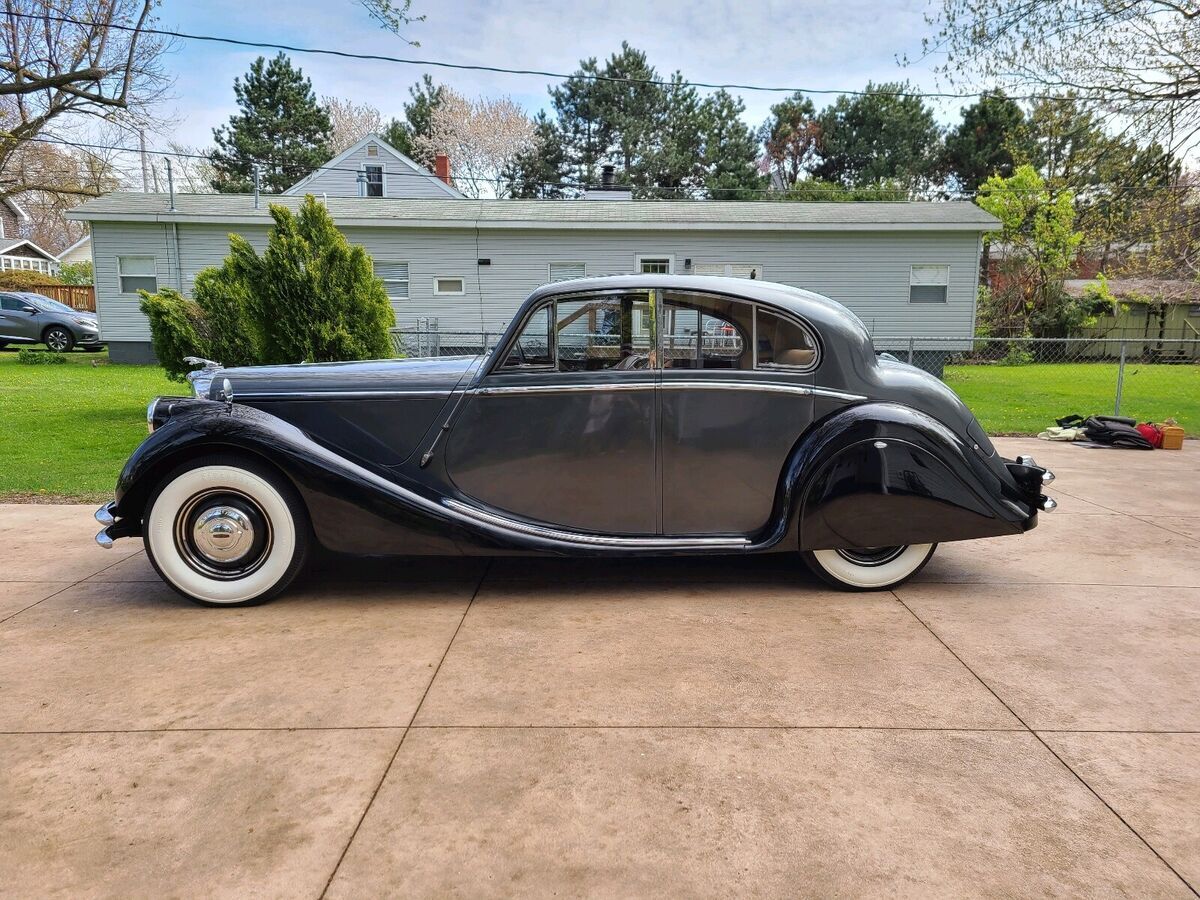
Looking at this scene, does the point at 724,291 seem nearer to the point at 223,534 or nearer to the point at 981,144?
the point at 223,534

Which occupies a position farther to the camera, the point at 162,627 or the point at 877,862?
the point at 162,627

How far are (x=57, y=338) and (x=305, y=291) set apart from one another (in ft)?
52.6

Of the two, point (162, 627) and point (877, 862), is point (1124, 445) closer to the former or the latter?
point (877, 862)

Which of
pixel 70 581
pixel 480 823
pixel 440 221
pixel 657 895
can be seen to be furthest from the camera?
pixel 440 221

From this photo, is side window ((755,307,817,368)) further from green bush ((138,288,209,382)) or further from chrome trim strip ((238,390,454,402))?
green bush ((138,288,209,382))

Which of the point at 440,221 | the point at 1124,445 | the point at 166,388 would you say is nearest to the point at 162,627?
the point at 1124,445

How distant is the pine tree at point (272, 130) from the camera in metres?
37.8

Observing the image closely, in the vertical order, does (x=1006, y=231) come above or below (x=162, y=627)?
above

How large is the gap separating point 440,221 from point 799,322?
14679mm

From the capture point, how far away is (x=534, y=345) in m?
3.85

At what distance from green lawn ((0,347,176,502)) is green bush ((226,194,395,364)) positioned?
1904 mm

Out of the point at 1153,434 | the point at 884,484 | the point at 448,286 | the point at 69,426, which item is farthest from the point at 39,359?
the point at 1153,434

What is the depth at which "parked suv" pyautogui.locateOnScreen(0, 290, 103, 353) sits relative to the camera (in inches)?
759

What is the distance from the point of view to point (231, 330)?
27.6ft
